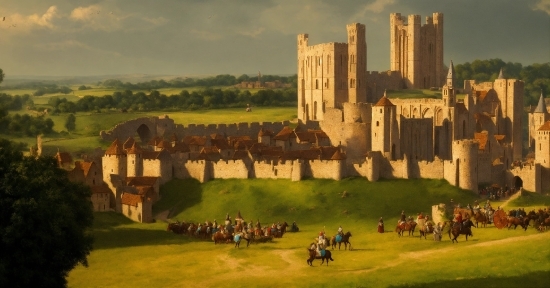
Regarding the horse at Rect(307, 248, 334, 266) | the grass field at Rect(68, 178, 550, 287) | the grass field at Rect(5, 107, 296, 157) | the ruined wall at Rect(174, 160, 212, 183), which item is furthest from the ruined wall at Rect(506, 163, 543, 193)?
the grass field at Rect(5, 107, 296, 157)

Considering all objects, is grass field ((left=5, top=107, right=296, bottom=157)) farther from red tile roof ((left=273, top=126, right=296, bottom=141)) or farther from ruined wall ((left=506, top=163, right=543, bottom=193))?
ruined wall ((left=506, top=163, right=543, bottom=193))

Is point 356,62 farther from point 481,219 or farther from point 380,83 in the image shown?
point 481,219

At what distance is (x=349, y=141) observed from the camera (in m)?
98.1

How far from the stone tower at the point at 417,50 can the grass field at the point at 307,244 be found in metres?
55.2

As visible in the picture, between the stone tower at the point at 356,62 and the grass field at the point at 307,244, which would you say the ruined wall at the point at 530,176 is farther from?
the stone tower at the point at 356,62

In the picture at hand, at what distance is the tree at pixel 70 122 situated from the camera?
5118 inches

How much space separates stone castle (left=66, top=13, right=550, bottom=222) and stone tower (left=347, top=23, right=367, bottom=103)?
0.44ft

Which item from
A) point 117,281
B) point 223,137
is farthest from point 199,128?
point 117,281

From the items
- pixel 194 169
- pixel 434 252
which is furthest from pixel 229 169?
pixel 434 252

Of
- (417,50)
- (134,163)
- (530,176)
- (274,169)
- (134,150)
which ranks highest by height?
(417,50)

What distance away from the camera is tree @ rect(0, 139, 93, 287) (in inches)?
1978

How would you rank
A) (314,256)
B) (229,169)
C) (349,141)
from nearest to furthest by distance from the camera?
(314,256) < (229,169) < (349,141)

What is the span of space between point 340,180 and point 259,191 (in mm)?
7594

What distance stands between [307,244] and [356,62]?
6345 cm
